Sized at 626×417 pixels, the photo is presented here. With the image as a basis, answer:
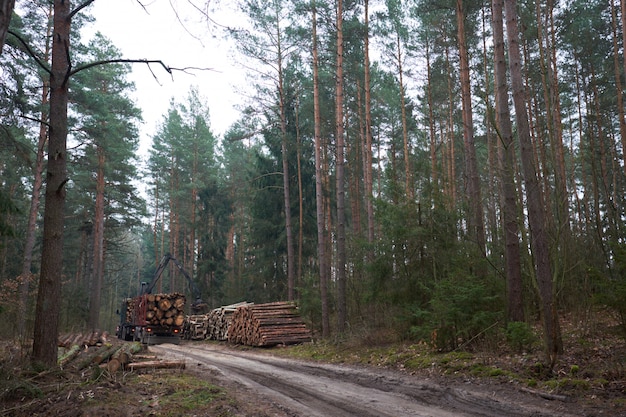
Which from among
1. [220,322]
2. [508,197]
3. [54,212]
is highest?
[508,197]

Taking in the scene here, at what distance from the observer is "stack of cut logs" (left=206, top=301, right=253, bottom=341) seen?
896 inches

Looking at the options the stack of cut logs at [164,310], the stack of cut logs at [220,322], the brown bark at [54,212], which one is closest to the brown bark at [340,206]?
the stack of cut logs at [220,322]

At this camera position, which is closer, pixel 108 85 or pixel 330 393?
pixel 330 393

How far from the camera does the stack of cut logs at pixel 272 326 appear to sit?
18.0m

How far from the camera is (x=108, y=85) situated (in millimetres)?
29547

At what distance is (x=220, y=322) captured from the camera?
23500 millimetres

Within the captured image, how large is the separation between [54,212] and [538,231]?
315 inches

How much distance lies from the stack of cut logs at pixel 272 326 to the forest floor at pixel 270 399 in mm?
8744

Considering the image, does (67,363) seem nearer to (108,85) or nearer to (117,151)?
(117,151)

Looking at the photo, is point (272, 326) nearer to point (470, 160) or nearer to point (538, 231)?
point (470, 160)

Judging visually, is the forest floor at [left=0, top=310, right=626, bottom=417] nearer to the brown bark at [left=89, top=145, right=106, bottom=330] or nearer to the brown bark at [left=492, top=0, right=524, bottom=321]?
the brown bark at [left=492, top=0, right=524, bottom=321]

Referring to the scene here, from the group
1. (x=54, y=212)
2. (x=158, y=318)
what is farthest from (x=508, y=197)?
(x=158, y=318)

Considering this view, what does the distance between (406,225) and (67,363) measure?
312 inches

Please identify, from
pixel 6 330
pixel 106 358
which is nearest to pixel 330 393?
pixel 106 358
